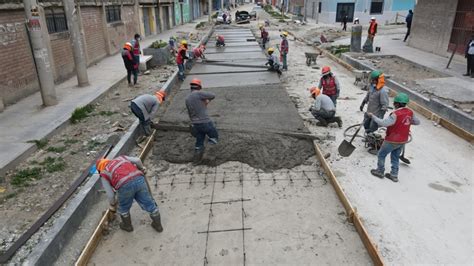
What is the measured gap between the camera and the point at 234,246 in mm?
4617

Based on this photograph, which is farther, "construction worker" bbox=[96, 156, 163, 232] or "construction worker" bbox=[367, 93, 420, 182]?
"construction worker" bbox=[367, 93, 420, 182]

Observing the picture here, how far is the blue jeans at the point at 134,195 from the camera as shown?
14.7ft

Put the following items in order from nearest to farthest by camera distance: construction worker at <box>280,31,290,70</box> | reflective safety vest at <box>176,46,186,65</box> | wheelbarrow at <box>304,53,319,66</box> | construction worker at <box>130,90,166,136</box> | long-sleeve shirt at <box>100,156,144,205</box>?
long-sleeve shirt at <box>100,156,144,205</box> → construction worker at <box>130,90,166,136</box> → reflective safety vest at <box>176,46,186,65</box> → construction worker at <box>280,31,290,70</box> → wheelbarrow at <box>304,53,319,66</box>

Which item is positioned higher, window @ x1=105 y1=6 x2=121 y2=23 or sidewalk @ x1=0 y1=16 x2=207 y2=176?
window @ x1=105 y1=6 x2=121 y2=23

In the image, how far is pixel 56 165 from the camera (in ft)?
21.5

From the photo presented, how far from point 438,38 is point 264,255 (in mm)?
16400

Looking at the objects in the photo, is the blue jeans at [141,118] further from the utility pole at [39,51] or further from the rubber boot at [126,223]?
the utility pole at [39,51]

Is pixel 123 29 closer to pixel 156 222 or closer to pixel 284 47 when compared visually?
pixel 284 47

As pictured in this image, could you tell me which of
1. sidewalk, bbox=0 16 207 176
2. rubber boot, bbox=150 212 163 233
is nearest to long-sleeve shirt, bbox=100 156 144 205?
rubber boot, bbox=150 212 163 233

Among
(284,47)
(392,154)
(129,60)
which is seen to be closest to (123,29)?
(129,60)

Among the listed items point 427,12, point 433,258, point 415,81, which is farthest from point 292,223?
point 427,12

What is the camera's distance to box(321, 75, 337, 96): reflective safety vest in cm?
848

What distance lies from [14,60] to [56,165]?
5.27 m

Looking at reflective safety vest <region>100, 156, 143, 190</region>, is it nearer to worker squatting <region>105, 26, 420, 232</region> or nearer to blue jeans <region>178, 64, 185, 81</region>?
worker squatting <region>105, 26, 420, 232</region>
